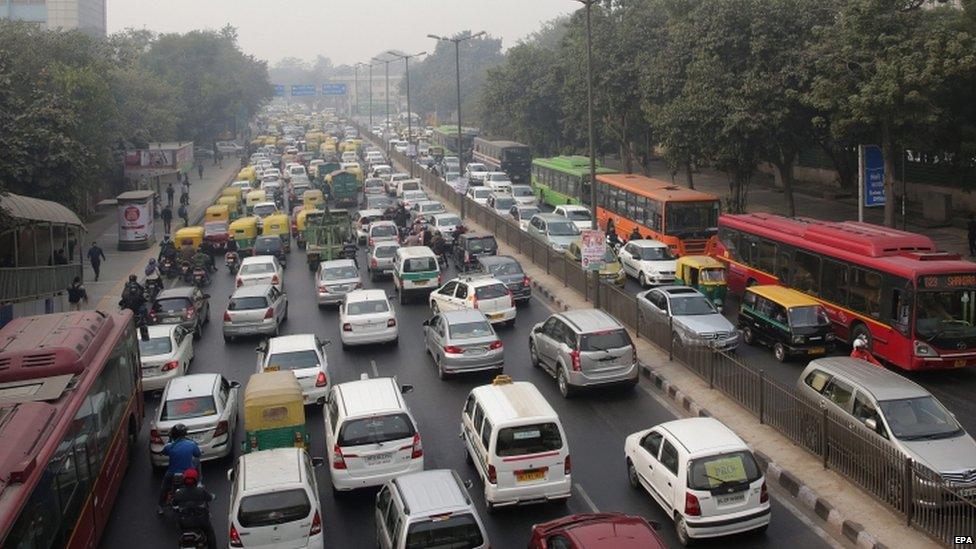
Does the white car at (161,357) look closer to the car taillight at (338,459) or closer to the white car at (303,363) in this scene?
the white car at (303,363)

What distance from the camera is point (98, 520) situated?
41.6 ft

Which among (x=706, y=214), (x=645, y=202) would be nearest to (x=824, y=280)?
(x=706, y=214)

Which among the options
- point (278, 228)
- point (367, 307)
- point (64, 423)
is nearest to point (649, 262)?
point (367, 307)

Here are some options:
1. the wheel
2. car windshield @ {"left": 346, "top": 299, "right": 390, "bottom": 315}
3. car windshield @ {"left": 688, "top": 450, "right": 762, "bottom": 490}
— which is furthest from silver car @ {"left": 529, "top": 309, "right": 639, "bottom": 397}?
car windshield @ {"left": 688, "top": 450, "right": 762, "bottom": 490}

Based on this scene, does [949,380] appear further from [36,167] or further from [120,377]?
[36,167]

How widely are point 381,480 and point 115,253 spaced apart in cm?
3073

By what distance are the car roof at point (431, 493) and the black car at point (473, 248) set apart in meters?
21.2

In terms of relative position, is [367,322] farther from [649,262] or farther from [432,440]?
[649,262]

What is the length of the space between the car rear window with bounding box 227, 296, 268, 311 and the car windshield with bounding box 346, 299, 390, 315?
2.89m

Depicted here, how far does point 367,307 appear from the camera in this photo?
23578mm

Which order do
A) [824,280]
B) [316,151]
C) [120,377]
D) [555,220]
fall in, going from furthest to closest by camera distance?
[316,151], [555,220], [824,280], [120,377]

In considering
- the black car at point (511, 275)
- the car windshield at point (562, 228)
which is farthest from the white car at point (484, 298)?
the car windshield at point (562, 228)

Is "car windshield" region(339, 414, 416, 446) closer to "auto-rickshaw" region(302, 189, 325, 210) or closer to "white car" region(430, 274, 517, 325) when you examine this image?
"white car" region(430, 274, 517, 325)

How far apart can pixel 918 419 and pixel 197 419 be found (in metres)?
11.2
